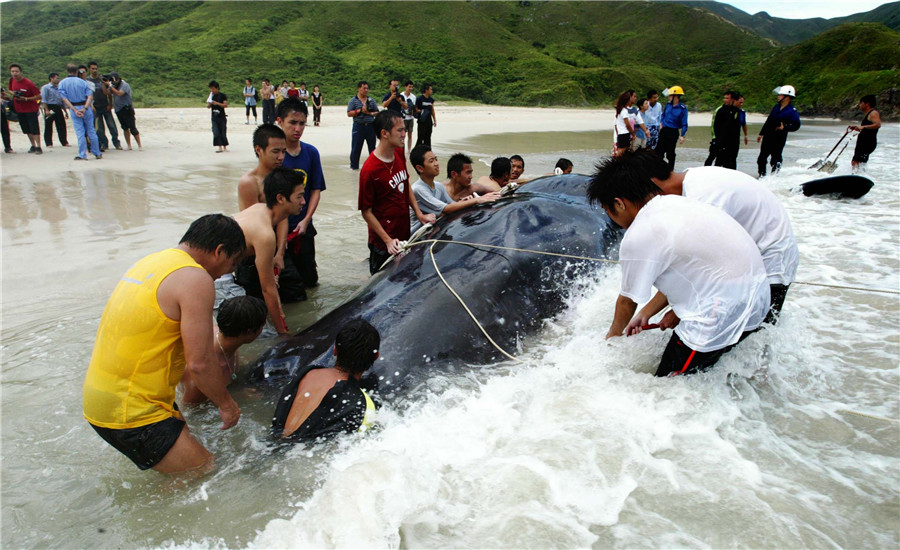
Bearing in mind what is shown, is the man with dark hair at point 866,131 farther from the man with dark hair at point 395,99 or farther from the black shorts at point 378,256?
→ the black shorts at point 378,256

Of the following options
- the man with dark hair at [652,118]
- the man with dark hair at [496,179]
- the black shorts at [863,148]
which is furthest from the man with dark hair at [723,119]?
the man with dark hair at [496,179]

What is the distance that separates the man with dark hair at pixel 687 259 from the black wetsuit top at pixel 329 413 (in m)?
1.48

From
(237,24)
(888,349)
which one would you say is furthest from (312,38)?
(888,349)

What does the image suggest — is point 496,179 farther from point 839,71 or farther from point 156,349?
point 839,71

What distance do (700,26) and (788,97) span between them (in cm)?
8698

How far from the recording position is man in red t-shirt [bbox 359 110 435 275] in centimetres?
451

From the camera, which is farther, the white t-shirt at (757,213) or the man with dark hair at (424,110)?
the man with dark hair at (424,110)

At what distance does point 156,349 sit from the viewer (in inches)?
95.8

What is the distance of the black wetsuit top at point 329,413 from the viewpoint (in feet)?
9.07

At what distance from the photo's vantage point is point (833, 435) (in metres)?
3.04

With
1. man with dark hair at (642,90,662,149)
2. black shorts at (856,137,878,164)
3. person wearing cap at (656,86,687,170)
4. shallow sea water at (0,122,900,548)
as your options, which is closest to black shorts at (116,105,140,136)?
shallow sea water at (0,122,900,548)

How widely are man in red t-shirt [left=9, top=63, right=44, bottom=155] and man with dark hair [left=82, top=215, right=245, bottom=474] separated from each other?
38.7 feet

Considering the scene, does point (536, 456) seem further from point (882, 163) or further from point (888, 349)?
point (882, 163)

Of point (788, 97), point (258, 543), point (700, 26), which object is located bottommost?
point (258, 543)
